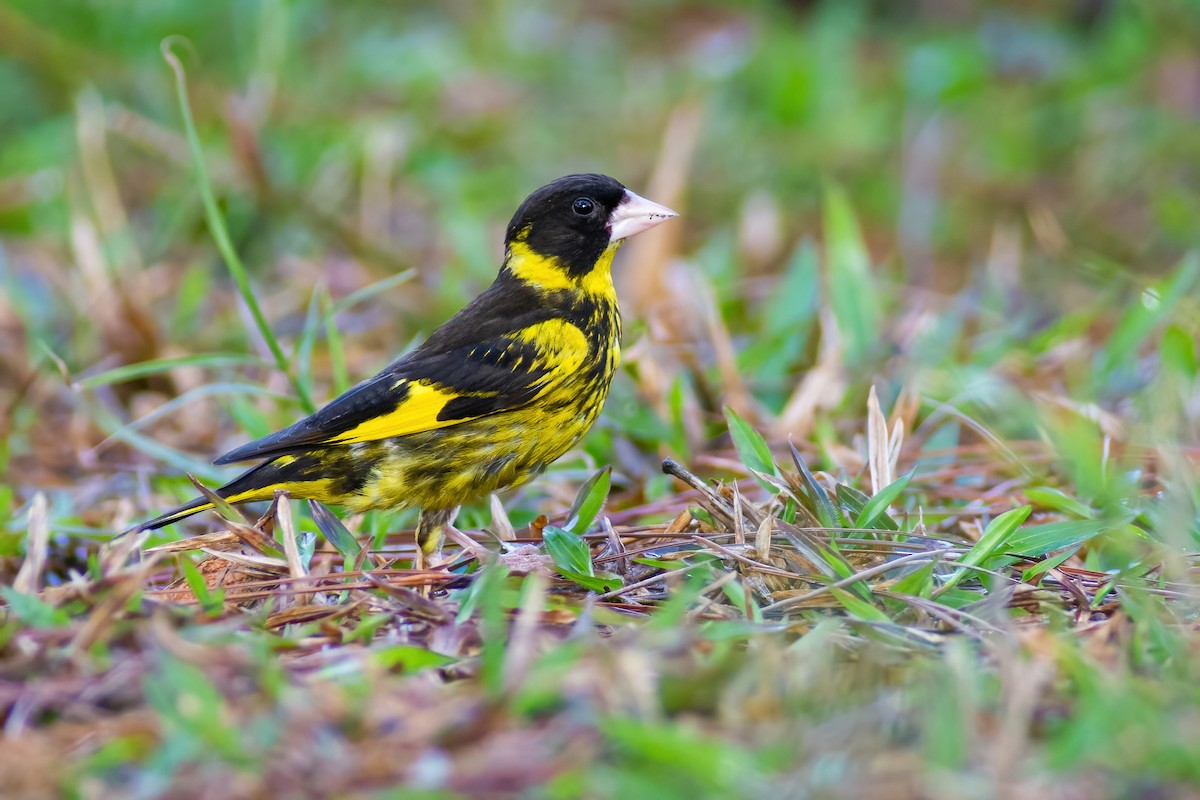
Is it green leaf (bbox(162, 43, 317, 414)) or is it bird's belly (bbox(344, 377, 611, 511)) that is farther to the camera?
green leaf (bbox(162, 43, 317, 414))

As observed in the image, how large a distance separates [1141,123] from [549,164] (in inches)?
122

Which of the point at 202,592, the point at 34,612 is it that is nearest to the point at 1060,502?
the point at 202,592

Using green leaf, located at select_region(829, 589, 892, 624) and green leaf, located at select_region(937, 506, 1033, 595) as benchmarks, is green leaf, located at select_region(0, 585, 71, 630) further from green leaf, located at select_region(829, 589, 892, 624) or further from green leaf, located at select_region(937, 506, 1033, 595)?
green leaf, located at select_region(937, 506, 1033, 595)

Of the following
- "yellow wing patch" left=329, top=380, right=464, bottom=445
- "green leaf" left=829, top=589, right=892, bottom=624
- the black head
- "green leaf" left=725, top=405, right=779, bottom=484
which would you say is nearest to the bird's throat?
the black head

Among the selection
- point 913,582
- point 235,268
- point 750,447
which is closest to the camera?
point 913,582

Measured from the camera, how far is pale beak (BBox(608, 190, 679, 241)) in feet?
12.7

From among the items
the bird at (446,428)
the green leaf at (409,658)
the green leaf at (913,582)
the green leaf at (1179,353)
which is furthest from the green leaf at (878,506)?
the green leaf at (1179,353)

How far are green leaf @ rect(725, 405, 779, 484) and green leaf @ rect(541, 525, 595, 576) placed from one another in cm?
51

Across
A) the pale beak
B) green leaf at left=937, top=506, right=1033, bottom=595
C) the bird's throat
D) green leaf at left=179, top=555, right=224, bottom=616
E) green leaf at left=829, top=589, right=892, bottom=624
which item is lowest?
green leaf at left=937, top=506, right=1033, bottom=595

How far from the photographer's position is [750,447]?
3.29m

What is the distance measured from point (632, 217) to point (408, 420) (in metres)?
0.95

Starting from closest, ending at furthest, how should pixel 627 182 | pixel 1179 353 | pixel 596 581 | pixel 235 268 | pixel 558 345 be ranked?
1. pixel 596 581
2. pixel 558 345
3. pixel 235 268
4. pixel 1179 353
5. pixel 627 182

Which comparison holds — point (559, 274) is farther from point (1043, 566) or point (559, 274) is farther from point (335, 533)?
point (1043, 566)

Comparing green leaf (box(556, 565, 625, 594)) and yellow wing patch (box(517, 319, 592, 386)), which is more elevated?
yellow wing patch (box(517, 319, 592, 386))
